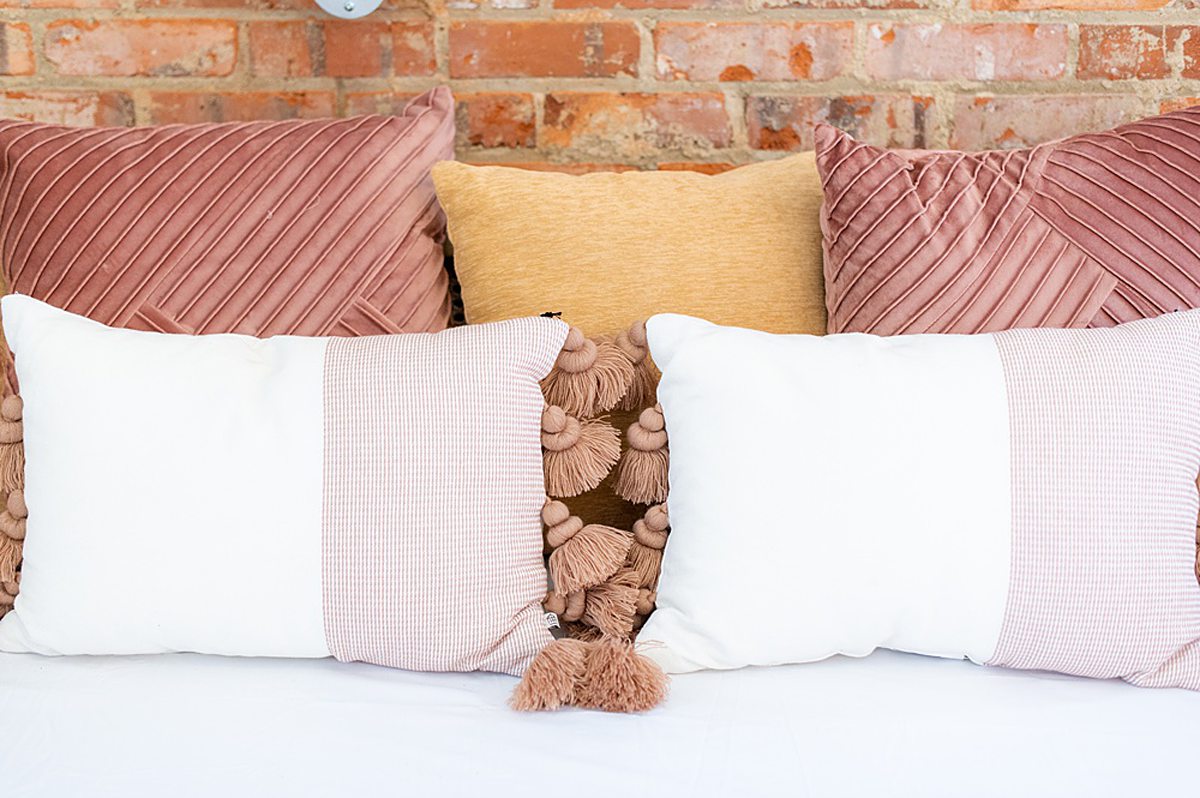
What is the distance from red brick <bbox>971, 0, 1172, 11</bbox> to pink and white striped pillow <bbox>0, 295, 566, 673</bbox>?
918 millimetres

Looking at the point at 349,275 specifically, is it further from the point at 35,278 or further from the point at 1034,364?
the point at 1034,364

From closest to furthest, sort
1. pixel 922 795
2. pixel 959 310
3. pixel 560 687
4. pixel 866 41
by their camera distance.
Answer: pixel 922 795 → pixel 560 687 → pixel 959 310 → pixel 866 41

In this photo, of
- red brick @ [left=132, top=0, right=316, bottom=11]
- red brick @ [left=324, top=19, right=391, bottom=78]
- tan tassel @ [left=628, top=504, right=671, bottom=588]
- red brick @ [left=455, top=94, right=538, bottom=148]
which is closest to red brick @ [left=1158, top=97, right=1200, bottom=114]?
red brick @ [left=455, top=94, right=538, bottom=148]

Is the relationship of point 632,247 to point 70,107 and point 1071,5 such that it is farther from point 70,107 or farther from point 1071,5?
point 70,107

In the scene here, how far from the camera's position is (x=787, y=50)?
140 centimetres

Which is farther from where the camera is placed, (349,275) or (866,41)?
(866,41)

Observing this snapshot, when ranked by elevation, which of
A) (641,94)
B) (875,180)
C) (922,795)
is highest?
(641,94)

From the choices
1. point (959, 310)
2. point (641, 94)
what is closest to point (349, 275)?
point (641, 94)

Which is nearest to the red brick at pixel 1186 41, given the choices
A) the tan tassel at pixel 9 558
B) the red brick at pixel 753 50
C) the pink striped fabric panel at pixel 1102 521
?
the red brick at pixel 753 50

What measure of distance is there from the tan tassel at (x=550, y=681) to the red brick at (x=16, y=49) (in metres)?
1.14

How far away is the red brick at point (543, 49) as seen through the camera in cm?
139

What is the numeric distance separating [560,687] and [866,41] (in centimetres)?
100

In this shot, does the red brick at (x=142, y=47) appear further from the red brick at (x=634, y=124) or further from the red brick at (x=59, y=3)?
the red brick at (x=634, y=124)

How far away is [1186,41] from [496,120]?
97 cm
